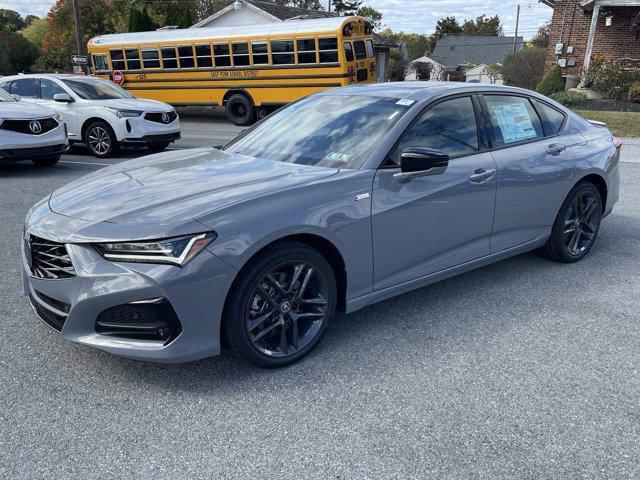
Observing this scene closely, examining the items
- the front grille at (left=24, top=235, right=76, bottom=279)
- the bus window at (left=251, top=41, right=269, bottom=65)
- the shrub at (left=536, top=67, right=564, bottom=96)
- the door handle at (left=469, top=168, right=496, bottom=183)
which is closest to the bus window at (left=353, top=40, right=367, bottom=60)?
the bus window at (left=251, top=41, right=269, bottom=65)

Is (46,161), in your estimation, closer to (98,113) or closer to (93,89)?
(98,113)

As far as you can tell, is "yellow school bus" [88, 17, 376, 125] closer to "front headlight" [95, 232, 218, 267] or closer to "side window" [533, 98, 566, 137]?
A: "side window" [533, 98, 566, 137]

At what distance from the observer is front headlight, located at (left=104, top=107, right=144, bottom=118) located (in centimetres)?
1068

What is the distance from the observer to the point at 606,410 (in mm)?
2822

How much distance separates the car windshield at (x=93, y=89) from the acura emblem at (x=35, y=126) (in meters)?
2.28

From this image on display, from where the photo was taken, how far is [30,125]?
8.89 metres

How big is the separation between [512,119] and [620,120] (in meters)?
12.8

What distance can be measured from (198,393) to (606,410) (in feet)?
6.73

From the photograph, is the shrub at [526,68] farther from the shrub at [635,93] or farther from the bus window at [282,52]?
the bus window at [282,52]

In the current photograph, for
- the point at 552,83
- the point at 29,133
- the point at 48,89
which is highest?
the point at 48,89

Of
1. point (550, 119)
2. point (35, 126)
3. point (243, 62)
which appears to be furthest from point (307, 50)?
point (550, 119)

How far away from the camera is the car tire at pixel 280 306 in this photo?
2.91 metres

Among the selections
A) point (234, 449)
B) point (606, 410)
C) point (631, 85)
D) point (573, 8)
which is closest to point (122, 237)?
point (234, 449)

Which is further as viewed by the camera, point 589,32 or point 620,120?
point 589,32
